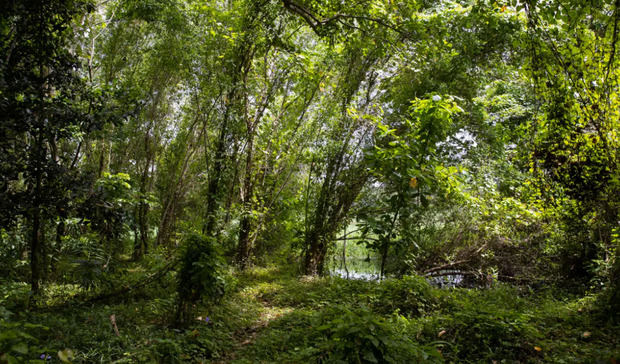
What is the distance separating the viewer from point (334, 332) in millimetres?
2430

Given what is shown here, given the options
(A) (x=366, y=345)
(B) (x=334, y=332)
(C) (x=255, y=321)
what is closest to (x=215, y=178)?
(C) (x=255, y=321)

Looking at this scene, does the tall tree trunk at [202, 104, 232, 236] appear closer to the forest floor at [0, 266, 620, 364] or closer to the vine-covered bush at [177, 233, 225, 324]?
the forest floor at [0, 266, 620, 364]

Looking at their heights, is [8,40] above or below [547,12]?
below

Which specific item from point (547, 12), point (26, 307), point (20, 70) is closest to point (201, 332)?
point (26, 307)

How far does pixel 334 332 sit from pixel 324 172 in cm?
503

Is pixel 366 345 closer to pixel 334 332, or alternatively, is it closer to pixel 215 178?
pixel 334 332

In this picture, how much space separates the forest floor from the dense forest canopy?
0.08 ft

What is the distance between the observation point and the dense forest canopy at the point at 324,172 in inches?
112

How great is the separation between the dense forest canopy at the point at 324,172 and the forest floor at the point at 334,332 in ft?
0.08

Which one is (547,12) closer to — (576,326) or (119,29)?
(576,326)

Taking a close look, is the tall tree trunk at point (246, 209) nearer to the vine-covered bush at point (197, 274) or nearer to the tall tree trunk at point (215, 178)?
the tall tree trunk at point (215, 178)

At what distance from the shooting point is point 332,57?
6.38 meters

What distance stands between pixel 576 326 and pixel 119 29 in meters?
9.46

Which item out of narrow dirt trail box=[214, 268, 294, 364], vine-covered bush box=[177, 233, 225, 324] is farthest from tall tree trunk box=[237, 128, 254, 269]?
vine-covered bush box=[177, 233, 225, 324]
